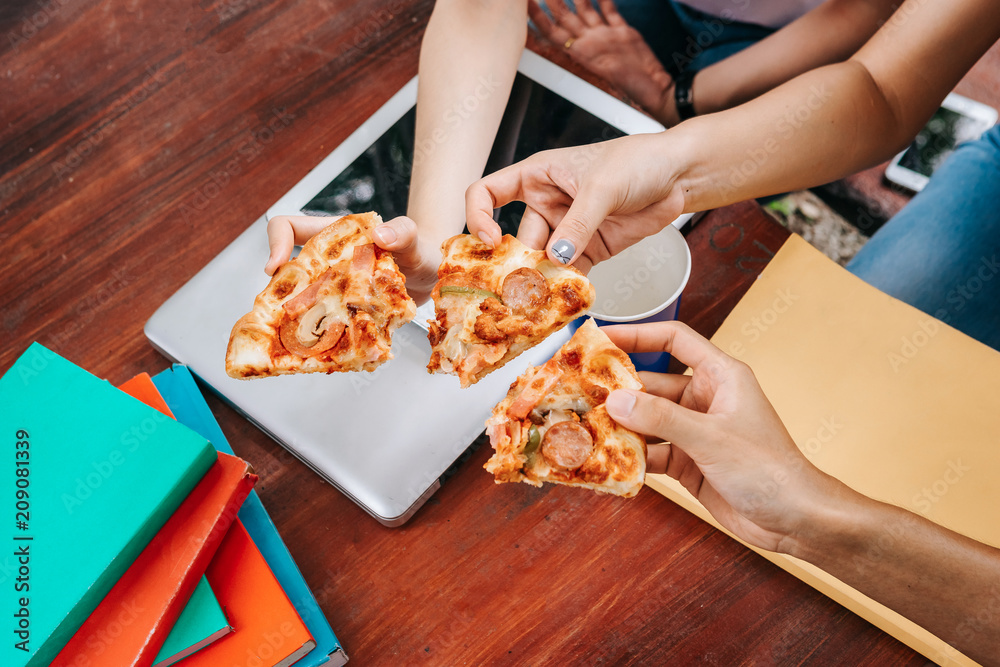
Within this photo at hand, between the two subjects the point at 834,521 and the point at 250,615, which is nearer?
the point at 834,521

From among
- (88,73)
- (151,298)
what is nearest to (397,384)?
(151,298)

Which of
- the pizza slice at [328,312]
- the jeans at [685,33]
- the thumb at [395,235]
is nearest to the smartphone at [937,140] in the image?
the jeans at [685,33]

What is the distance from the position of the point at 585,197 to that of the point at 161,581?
1.41 metres

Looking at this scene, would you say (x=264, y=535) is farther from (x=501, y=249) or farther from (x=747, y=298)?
(x=747, y=298)

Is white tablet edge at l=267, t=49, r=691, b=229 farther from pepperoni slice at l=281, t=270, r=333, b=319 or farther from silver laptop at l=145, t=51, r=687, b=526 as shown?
pepperoni slice at l=281, t=270, r=333, b=319

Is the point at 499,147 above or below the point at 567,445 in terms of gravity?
above

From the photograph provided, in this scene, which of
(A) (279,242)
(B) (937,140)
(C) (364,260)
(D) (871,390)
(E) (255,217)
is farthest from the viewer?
(B) (937,140)

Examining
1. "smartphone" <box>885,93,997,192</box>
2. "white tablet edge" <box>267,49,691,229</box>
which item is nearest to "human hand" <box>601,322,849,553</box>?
"white tablet edge" <box>267,49,691,229</box>

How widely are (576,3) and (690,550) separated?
2389mm

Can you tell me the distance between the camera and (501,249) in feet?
5.66

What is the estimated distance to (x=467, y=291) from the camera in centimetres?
167

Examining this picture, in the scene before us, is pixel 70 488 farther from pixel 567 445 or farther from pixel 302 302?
pixel 567 445

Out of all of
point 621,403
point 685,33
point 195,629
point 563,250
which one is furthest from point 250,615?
point 685,33

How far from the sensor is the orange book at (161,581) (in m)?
1.48
